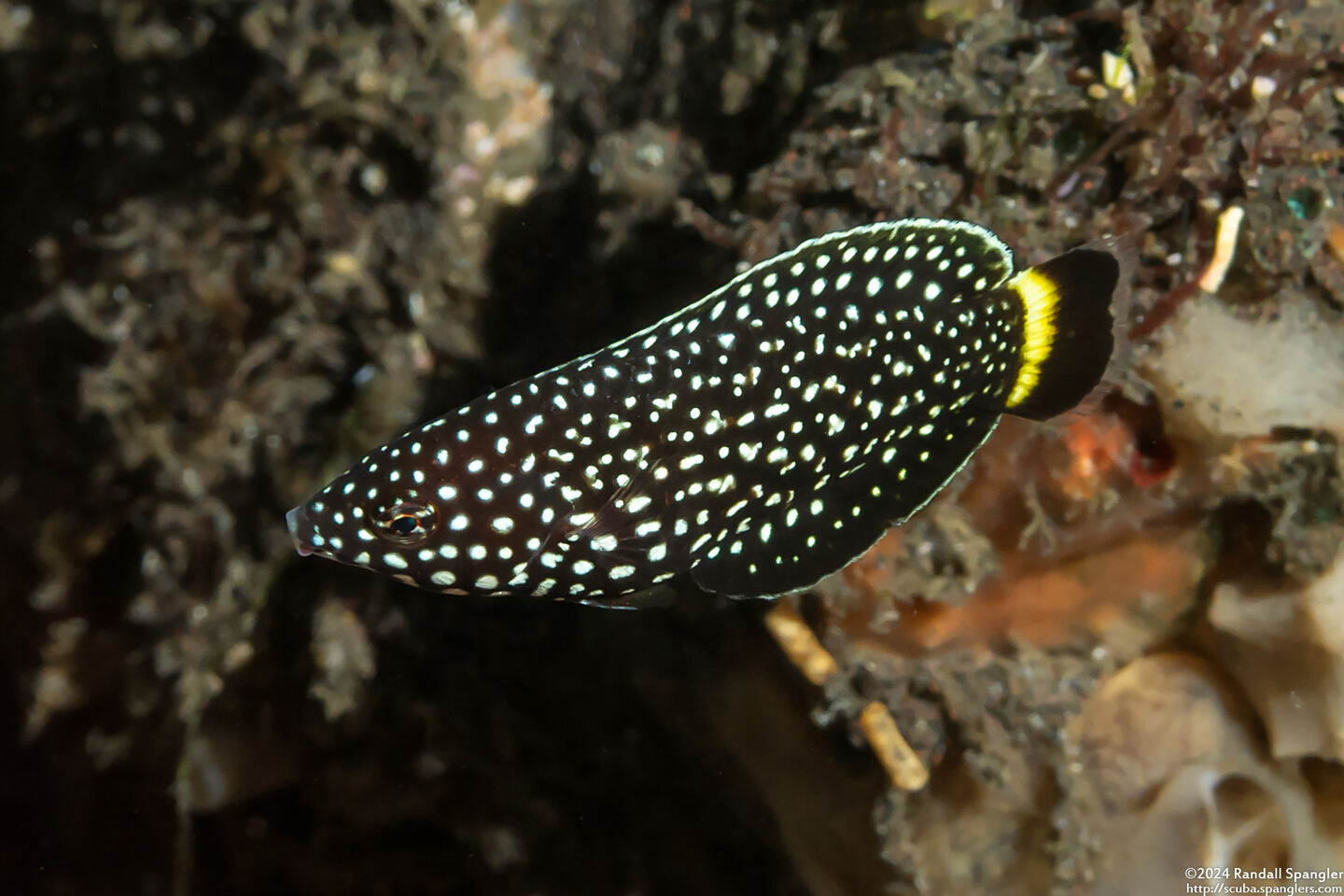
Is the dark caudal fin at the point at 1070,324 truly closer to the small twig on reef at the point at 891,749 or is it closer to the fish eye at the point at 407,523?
the small twig on reef at the point at 891,749

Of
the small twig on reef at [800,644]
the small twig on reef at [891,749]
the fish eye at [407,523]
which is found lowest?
the small twig on reef at [891,749]

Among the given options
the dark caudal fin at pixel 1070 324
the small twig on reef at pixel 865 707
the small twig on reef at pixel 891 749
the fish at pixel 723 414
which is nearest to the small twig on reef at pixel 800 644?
the small twig on reef at pixel 865 707

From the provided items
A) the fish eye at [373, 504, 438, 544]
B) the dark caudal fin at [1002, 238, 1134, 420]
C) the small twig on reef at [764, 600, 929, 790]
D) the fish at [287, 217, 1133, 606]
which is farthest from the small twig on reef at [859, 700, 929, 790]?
the fish eye at [373, 504, 438, 544]

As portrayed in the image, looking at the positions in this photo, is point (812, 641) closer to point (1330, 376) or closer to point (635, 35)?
point (1330, 376)

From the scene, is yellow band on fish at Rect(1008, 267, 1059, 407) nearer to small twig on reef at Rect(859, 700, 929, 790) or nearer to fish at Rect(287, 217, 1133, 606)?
fish at Rect(287, 217, 1133, 606)

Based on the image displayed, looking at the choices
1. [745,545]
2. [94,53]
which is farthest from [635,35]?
[745,545]

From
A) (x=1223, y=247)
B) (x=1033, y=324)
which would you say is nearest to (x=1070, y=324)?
(x=1033, y=324)

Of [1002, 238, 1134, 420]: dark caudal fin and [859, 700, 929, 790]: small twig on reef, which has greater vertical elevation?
[1002, 238, 1134, 420]: dark caudal fin
